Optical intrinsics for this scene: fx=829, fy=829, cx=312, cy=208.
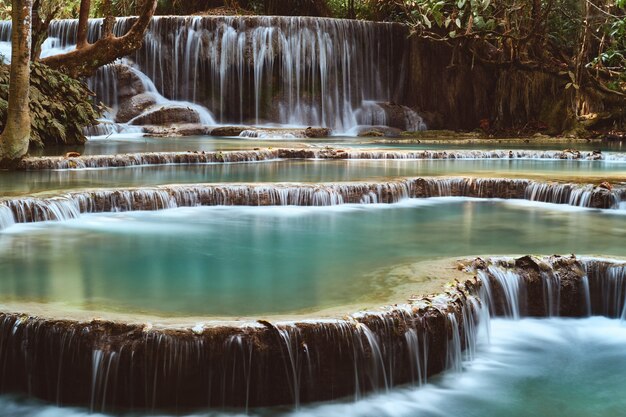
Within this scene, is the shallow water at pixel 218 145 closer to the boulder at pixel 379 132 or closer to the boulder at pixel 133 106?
the boulder at pixel 133 106

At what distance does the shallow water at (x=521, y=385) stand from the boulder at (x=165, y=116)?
52.5ft

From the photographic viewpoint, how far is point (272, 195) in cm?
963

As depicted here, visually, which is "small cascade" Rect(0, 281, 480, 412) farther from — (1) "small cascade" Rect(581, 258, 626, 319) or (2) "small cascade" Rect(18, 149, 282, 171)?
(2) "small cascade" Rect(18, 149, 282, 171)

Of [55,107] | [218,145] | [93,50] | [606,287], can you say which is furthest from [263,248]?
[93,50]

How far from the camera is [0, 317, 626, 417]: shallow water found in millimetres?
4438

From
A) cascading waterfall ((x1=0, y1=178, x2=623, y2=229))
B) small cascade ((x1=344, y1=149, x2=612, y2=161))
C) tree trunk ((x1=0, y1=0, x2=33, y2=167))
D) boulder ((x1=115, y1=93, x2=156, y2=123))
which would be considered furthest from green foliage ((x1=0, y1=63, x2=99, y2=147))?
cascading waterfall ((x1=0, y1=178, x2=623, y2=229))

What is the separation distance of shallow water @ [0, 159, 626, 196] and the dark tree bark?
3752 mm

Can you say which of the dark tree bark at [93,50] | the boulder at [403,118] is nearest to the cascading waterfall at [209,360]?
the dark tree bark at [93,50]

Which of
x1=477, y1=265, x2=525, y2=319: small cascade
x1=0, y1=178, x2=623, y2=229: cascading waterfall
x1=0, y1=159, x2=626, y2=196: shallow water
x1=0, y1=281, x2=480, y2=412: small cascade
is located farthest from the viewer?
x1=0, y1=159, x2=626, y2=196: shallow water

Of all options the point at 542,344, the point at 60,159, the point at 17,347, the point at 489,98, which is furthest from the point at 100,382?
the point at 489,98

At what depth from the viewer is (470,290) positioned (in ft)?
17.9

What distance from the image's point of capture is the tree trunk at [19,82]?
1012 centimetres

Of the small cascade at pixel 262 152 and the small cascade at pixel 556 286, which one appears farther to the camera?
the small cascade at pixel 262 152

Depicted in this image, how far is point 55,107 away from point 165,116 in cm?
567
